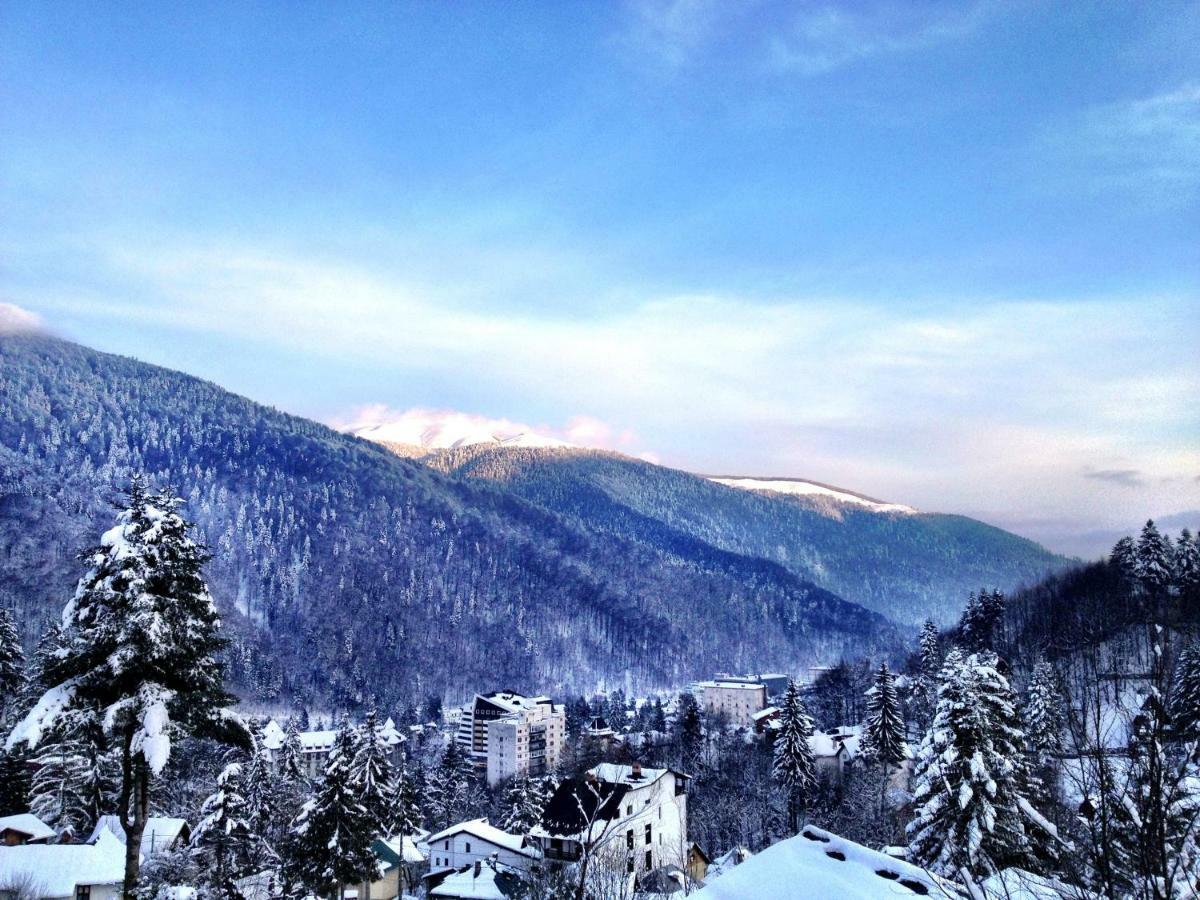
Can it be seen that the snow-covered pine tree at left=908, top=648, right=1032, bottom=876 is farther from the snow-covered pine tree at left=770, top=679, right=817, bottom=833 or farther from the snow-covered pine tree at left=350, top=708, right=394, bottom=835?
the snow-covered pine tree at left=770, top=679, right=817, bottom=833

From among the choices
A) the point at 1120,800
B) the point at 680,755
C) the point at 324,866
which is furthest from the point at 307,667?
the point at 1120,800

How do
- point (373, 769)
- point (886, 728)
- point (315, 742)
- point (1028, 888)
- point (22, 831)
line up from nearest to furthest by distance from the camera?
point (1028, 888) → point (22, 831) → point (373, 769) → point (886, 728) → point (315, 742)

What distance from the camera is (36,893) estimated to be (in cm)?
2578

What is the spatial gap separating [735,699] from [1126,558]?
256 ft

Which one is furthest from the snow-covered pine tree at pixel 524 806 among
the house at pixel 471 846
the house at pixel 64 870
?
the house at pixel 64 870

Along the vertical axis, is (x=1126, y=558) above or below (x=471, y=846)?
above

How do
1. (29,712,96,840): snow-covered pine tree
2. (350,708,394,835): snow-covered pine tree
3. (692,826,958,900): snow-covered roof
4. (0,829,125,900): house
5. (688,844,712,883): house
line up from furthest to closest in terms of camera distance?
(688,844,712,883): house → (350,708,394,835): snow-covered pine tree → (29,712,96,840): snow-covered pine tree → (0,829,125,900): house → (692,826,958,900): snow-covered roof

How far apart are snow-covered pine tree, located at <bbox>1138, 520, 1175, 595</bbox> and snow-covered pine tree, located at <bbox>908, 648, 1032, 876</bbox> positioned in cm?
5605

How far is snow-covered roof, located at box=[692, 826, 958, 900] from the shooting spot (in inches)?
576

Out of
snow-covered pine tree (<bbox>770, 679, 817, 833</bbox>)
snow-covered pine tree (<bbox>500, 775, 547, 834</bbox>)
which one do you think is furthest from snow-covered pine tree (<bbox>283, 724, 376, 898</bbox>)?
snow-covered pine tree (<bbox>770, 679, 817, 833</bbox>)

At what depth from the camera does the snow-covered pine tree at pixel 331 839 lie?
98.8 ft

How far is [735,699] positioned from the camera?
143750 millimetres

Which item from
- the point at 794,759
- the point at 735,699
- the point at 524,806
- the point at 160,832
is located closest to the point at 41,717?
the point at 160,832

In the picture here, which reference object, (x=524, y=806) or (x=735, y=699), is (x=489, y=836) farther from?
(x=735, y=699)
